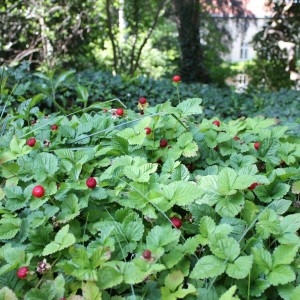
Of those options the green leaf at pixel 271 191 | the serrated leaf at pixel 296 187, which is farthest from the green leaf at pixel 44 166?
the serrated leaf at pixel 296 187

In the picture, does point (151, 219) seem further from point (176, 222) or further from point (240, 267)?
point (240, 267)

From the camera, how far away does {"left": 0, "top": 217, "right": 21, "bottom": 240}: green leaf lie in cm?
98

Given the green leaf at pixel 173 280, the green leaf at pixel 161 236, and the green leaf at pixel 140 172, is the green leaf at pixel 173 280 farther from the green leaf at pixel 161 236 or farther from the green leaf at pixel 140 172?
the green leaf at pixel 140 172

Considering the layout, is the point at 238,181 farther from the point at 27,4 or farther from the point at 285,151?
the point at 27,4

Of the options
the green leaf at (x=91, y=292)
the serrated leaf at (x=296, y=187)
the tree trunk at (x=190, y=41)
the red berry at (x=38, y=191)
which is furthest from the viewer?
the tree trunk at (x=190, y=41)

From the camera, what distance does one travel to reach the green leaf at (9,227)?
98 cm

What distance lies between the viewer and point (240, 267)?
84cm

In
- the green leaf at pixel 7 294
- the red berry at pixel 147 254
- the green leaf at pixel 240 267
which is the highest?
the red berry at pixel 147 254

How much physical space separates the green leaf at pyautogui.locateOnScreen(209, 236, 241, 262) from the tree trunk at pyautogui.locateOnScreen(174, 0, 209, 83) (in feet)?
24.6

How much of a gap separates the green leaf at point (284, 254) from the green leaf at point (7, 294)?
0.52 m

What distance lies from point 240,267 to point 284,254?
0.11 m

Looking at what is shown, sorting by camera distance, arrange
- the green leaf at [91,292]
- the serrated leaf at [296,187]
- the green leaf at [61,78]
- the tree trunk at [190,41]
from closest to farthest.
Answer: the green leaf at [91,292] < the serrated leaf at [296,187] < the green leaf at [61,78] < the tree trunk at [190,41]

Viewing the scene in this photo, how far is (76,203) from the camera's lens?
40.2 inches

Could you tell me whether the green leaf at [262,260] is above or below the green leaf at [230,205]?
below
